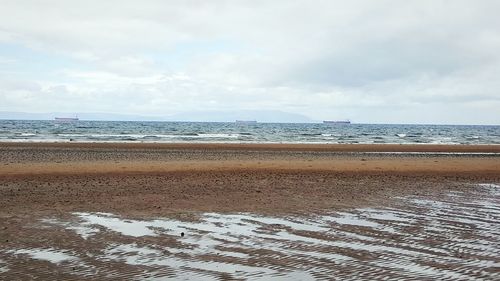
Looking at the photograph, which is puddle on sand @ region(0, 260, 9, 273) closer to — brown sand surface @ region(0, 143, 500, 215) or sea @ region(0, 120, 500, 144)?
brown sand surface @ region(0, 143, 500, 215)

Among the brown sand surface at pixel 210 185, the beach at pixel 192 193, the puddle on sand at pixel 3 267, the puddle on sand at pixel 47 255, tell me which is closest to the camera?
the puddle on sand at pixel 3 267

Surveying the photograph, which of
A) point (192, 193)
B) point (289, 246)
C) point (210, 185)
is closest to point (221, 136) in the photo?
point (210, 185)

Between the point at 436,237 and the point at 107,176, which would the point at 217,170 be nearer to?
the point at 107,176

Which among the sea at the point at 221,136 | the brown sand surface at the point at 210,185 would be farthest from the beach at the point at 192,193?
the sea at the point at 221,136

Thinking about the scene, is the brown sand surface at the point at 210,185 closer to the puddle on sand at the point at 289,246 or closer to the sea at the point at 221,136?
the puddle on sand at the point at 289,246

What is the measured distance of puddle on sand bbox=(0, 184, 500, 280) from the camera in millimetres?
7652

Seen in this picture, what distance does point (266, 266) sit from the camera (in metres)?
7.93

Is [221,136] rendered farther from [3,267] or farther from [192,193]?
[3,267]

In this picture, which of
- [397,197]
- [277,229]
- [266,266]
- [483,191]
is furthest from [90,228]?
[483,191]

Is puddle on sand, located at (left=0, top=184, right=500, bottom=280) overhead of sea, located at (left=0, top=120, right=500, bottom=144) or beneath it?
beneath

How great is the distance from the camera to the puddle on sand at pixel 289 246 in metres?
7.65

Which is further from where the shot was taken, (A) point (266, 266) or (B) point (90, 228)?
(B) point (90, 228)

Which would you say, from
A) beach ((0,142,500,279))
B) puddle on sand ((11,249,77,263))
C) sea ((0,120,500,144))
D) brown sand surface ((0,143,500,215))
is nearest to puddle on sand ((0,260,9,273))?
beach ((0,142,500,279))

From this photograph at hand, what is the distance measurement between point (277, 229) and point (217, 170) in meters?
14.2
